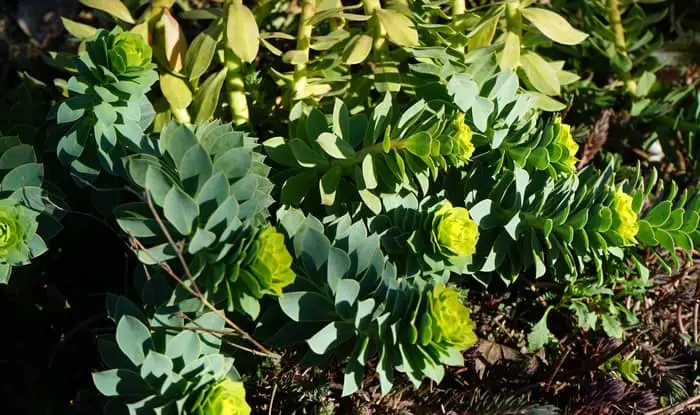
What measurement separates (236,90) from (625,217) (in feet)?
2.68

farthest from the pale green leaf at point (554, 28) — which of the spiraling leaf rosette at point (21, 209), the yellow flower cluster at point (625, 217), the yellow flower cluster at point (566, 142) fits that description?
the spiraling leaf rosette at point (21, 209)

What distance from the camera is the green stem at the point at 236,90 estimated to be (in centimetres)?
157

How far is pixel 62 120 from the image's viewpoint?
1.30 metres

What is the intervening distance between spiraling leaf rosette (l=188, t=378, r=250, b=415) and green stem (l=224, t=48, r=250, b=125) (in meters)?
0.65

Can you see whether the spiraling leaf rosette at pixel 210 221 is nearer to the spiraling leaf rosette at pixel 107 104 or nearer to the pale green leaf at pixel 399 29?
the spiraling leaf rosette at pixel 107 104

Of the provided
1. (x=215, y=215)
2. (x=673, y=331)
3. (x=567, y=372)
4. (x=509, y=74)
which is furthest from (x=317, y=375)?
(x=673, y=331)

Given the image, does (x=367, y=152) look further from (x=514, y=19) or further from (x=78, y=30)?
(x=78, y=30)

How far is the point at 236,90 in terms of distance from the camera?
1584 millimetres

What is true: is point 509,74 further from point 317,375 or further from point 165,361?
point 165,361

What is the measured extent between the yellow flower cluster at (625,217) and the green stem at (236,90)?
76cm

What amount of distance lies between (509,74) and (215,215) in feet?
2.15

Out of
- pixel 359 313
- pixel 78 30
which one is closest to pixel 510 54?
pixel 359 313

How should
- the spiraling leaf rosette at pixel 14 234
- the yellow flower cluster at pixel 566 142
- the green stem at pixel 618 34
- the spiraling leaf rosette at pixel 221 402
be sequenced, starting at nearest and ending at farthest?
the spiraling leaf rosette at pixel 221 402 → the spiraling leaf rosette at pixel 14 234 → the yellow flower cluster at pixel 566 142 → the green stem at pixel 618 34

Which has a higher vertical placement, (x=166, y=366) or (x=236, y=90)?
(x=236, y=90)
